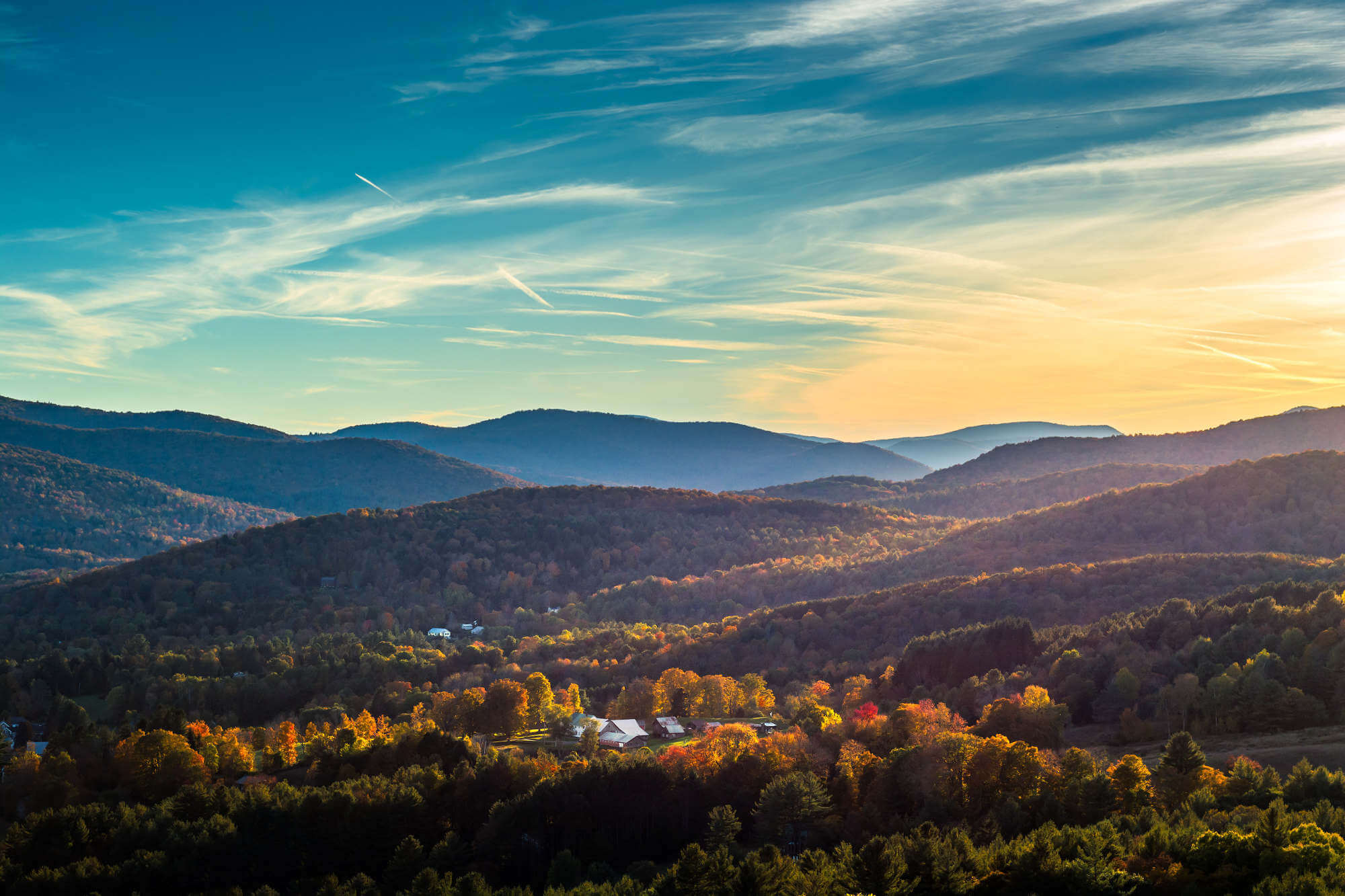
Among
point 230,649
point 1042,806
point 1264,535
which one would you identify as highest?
point 1264,535

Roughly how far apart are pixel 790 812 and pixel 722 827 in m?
4.18

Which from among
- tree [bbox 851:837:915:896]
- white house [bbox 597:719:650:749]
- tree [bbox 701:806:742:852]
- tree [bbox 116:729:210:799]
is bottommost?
tree [bbox 116:729:210:799]

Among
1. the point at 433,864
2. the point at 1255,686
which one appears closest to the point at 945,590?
the point at 1255,686

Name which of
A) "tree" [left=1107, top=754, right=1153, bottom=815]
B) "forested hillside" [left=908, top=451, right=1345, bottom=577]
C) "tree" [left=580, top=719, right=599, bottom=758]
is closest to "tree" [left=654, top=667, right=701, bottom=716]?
"tree" [left=580, top=719, right=599, bottom=758]

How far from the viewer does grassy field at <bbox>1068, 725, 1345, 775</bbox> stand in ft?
182

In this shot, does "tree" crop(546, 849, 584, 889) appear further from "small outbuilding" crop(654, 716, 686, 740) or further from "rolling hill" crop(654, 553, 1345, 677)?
"rolling hill" crop(654, 553, 1345, 677)

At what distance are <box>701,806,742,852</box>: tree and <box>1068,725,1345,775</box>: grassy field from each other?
99.2 feet

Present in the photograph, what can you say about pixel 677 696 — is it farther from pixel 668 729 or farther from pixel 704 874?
pixel 704 874

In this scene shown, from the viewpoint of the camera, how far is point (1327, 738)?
59.8 meters

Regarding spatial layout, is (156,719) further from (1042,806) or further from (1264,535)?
(1264,535)

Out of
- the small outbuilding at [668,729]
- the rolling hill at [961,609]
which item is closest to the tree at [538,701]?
the small outbuilding at [668,729]

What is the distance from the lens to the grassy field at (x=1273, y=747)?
182 feet

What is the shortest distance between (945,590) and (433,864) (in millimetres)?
102952

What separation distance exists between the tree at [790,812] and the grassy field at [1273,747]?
25.7 m
